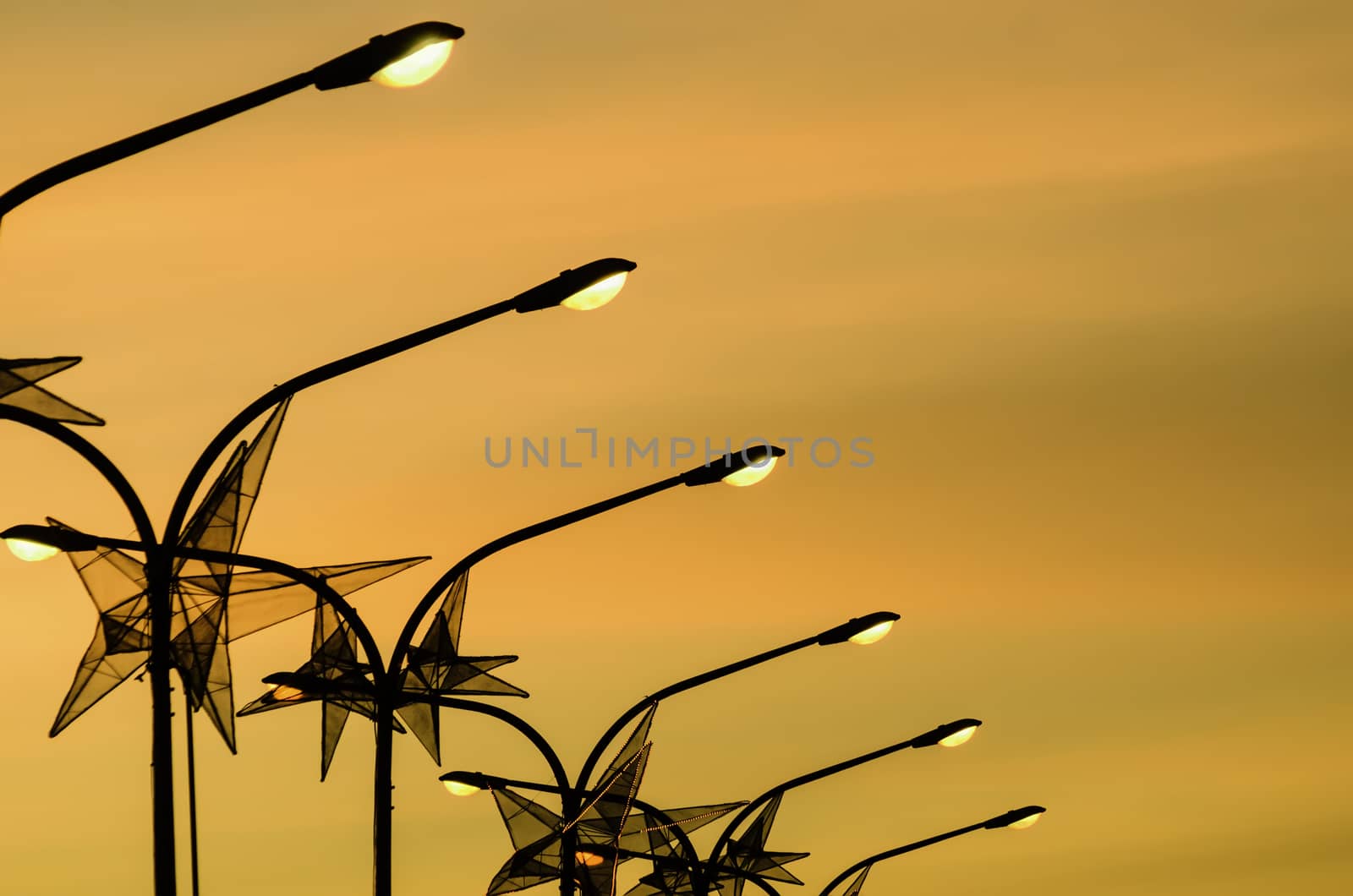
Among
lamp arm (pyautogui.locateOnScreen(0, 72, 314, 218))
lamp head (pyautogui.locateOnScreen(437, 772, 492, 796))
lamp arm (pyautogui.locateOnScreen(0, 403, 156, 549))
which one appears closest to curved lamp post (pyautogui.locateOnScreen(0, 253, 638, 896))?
lamp arm (pyautogui.locateOnScreen(0, 403, 156, 549))

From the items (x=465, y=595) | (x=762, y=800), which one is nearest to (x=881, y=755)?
(x=762, y=800)

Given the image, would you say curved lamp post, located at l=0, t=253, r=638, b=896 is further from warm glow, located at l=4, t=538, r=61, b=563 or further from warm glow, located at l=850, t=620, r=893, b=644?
warm glow, located at l=850, t=620, r=893, b=644

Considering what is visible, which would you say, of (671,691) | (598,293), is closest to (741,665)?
(671,691)

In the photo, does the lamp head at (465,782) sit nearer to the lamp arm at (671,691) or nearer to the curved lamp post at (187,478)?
the lamp arm at (671,691)

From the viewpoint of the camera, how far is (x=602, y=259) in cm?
1254

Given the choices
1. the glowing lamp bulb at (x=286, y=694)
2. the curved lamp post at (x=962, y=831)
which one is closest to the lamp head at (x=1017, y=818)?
the curved lamp post at (x=962, y=831)

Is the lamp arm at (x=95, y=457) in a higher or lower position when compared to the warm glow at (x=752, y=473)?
lower

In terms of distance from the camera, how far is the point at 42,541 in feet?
38.7

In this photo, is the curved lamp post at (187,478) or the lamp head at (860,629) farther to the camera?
the lamp head at (860,629)

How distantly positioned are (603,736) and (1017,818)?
30.1 feet

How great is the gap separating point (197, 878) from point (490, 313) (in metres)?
4.07

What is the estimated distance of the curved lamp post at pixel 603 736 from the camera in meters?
16.8

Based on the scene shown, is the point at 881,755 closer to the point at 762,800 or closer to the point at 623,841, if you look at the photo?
the point at 762,800

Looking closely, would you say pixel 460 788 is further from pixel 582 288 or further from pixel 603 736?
pixel 582 288
